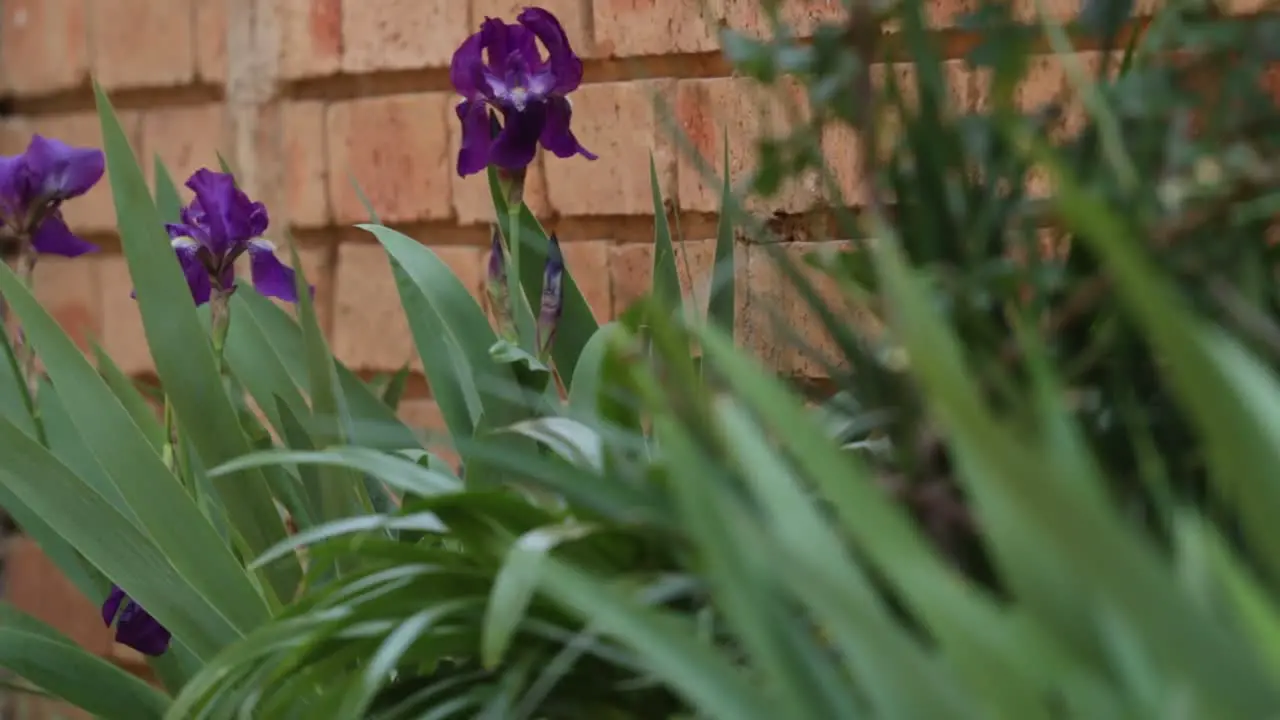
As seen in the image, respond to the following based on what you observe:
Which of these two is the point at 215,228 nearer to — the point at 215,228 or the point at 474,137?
the point at 215,228

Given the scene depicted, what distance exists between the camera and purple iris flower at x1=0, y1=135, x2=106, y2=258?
0.71 m

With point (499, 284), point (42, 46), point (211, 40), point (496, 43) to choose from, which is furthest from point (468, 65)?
point (42, 46)

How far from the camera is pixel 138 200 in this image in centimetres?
60

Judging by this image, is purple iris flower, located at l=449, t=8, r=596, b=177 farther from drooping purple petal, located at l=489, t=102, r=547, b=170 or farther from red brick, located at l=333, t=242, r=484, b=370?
red brick, located at l=333, t=242, r=484, b=370

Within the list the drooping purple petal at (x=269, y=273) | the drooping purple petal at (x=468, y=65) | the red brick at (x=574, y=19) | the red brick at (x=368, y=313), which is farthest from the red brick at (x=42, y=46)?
the drooping purple petal at (x=468, y=65)

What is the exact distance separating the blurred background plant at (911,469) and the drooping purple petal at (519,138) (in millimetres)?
35

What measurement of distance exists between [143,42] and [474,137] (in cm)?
66

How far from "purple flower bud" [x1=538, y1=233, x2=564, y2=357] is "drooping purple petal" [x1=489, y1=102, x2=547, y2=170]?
46 mm

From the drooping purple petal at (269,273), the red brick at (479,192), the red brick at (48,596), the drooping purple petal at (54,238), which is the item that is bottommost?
the red brick at (48,596)

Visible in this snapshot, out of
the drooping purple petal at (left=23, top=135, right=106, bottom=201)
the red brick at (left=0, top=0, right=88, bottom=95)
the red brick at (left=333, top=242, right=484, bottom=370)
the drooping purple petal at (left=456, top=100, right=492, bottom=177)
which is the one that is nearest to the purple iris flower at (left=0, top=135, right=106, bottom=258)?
the drooping purple petal at (left=23, top=135, right=106, bottom=201)

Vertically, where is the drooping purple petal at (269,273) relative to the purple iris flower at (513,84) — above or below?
below

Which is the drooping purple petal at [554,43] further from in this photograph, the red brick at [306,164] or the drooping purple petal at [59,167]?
the red brick at [306,164]

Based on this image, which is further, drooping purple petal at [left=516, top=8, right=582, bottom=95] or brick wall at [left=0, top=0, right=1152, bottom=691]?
brick wall at [left=0, top=0, right=1152, bottom=691]

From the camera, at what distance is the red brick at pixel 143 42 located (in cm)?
113
